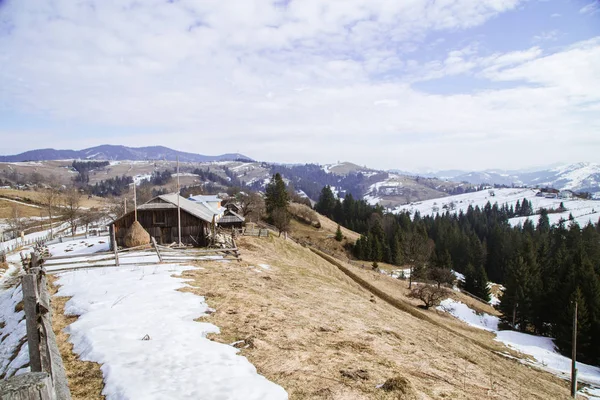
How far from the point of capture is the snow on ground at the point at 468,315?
45438 millimetres

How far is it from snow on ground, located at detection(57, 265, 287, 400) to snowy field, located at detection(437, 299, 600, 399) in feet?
80.7

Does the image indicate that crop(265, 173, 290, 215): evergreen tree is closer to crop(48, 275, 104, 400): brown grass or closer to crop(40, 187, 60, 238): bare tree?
crop(40, 187, 60, 238): bare tree

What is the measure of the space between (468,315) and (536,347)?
1223 cm

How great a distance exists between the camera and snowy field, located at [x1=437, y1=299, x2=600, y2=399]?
84.4 feet

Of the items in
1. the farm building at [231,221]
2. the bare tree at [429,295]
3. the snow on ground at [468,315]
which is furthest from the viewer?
the farm building at [231,221]

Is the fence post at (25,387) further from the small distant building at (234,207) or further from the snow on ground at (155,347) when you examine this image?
the small distant building at (234,207)

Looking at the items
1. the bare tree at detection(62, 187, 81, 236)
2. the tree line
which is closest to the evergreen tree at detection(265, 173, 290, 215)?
the tree line

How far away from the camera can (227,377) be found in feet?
25.5

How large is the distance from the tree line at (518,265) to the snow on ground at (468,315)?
2.33 meters

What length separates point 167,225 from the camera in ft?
121

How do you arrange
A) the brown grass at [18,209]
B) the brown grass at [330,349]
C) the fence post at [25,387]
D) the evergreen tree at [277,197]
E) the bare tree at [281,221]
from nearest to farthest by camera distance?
1. the fence post at [25,387]
2. the brown grass at [330,349]
3. the bare tree at [281,221]
4. the evergreen tree at [277,197]
5. the brown grass at [18,209]

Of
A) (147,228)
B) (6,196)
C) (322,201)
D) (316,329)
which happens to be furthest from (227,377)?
(6,196)

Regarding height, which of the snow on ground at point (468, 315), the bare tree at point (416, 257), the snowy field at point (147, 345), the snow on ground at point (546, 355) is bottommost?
the snow on ground at point (468, 315)

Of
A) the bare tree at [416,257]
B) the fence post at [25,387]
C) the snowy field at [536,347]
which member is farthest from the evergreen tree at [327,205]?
the fence post at [25,387]
